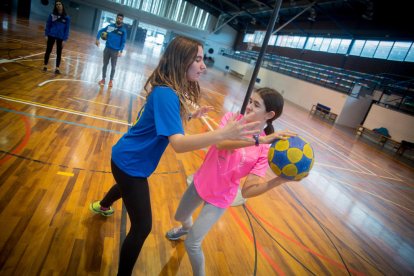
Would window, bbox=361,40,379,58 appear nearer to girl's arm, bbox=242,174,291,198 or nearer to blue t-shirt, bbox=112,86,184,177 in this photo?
girl's arm, bbox=242,174,291,198

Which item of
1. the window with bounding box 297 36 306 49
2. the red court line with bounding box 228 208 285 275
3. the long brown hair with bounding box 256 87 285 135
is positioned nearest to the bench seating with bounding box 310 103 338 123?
the window with bounding box 297 36 306 49

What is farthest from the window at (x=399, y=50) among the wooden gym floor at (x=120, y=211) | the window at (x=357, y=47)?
the wooden gym floor at (x=120, y=211)

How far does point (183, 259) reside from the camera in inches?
85.9

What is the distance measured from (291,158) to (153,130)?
0.78 metres

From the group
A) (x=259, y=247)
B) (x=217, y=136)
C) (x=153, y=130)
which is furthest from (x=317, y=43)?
(x=217, y=136)

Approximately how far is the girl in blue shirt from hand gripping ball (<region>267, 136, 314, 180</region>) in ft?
0.89

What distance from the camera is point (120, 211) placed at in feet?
8.22

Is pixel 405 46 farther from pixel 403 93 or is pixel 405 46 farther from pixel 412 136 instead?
pixel 412 136

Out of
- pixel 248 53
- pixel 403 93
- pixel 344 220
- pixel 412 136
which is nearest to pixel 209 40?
pixel 248 53

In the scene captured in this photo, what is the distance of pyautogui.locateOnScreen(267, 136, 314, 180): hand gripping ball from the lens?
1.46m

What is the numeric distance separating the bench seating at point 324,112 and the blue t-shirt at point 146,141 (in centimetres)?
1399

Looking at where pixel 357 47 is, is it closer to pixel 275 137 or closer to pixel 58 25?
pixel 58 25

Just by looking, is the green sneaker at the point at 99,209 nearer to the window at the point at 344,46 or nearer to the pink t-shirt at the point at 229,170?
the pink t-shirt at the point at 229,170

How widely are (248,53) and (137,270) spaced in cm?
2762
